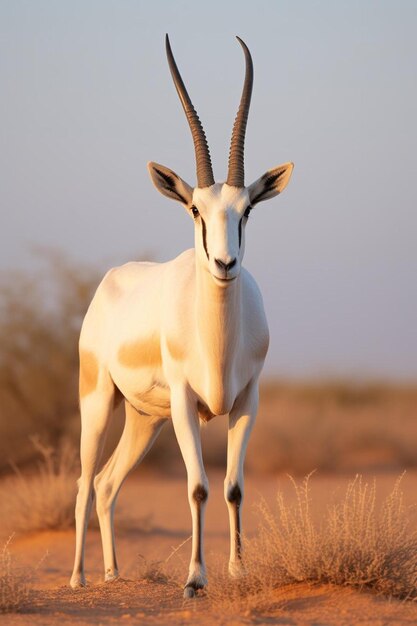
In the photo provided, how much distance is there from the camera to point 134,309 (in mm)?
8500

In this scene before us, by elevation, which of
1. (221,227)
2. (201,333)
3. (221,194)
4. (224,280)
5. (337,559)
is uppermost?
(221,194)

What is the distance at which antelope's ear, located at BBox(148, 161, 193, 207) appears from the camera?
23.4ft

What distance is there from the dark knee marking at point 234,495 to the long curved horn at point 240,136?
199cm

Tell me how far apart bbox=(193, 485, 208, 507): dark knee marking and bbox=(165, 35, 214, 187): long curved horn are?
194 cm

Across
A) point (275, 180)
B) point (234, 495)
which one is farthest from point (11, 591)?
point (275, 180)

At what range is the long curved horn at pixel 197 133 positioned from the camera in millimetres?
7145

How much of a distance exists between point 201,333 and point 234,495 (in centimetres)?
110

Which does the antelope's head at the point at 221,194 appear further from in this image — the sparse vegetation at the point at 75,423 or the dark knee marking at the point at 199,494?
the sparse vegetation at the point at 75,423

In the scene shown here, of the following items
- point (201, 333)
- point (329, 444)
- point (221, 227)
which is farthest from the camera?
point (329, 444)

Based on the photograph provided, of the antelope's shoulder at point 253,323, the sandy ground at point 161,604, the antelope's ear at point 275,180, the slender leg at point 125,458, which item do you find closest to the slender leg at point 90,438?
the slender leg at point 125,458

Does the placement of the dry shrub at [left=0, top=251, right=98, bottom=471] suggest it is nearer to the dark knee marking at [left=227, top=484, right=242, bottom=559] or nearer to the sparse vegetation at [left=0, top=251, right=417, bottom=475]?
the sparse vegetation at [left=0, top=251, right=417, bottom=475]

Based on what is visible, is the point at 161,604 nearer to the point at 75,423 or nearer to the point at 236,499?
the point at 236,499

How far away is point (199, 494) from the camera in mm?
7070

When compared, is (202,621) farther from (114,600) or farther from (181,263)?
(181,263)
